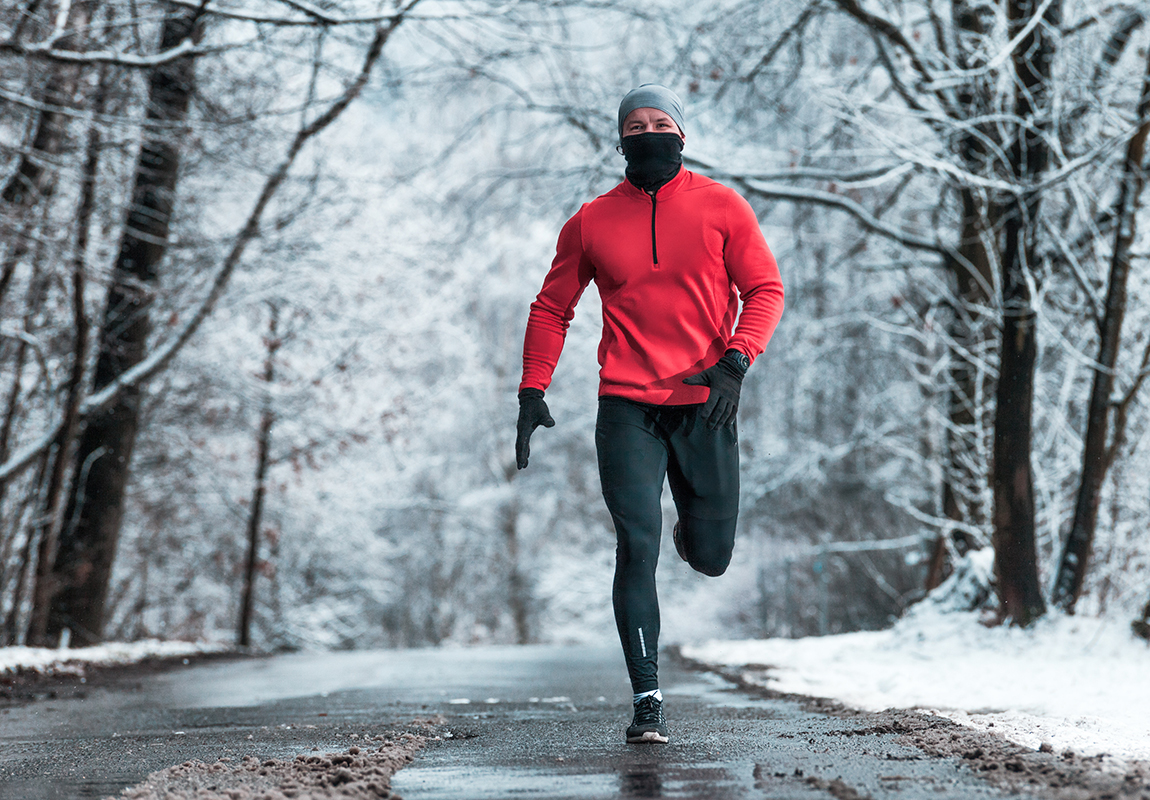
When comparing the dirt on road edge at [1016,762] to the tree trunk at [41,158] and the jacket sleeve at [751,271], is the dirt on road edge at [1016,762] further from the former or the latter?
the tree trunk at [41,158]

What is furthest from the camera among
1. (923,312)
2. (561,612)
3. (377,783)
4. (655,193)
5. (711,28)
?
(561,612)

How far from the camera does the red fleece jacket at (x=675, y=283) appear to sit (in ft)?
13.2

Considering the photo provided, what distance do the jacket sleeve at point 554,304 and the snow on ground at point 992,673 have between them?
1793mm

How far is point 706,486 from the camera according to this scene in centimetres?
402

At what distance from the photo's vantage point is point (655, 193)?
4.13m

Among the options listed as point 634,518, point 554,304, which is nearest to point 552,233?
point 554,304

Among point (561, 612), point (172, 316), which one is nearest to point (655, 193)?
point (172, 316)

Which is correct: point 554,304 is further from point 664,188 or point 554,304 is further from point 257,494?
point 257,494

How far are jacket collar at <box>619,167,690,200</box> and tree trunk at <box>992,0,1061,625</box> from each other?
3909 mm

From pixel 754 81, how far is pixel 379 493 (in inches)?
597

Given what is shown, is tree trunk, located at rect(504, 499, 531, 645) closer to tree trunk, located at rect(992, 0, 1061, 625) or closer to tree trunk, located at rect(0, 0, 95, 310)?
tree trunk, located at rect(0, 0, 95, 310)

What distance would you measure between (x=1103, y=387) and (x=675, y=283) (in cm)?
440

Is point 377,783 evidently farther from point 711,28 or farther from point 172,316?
point 172,316

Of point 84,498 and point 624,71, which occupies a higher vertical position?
point 624,71
